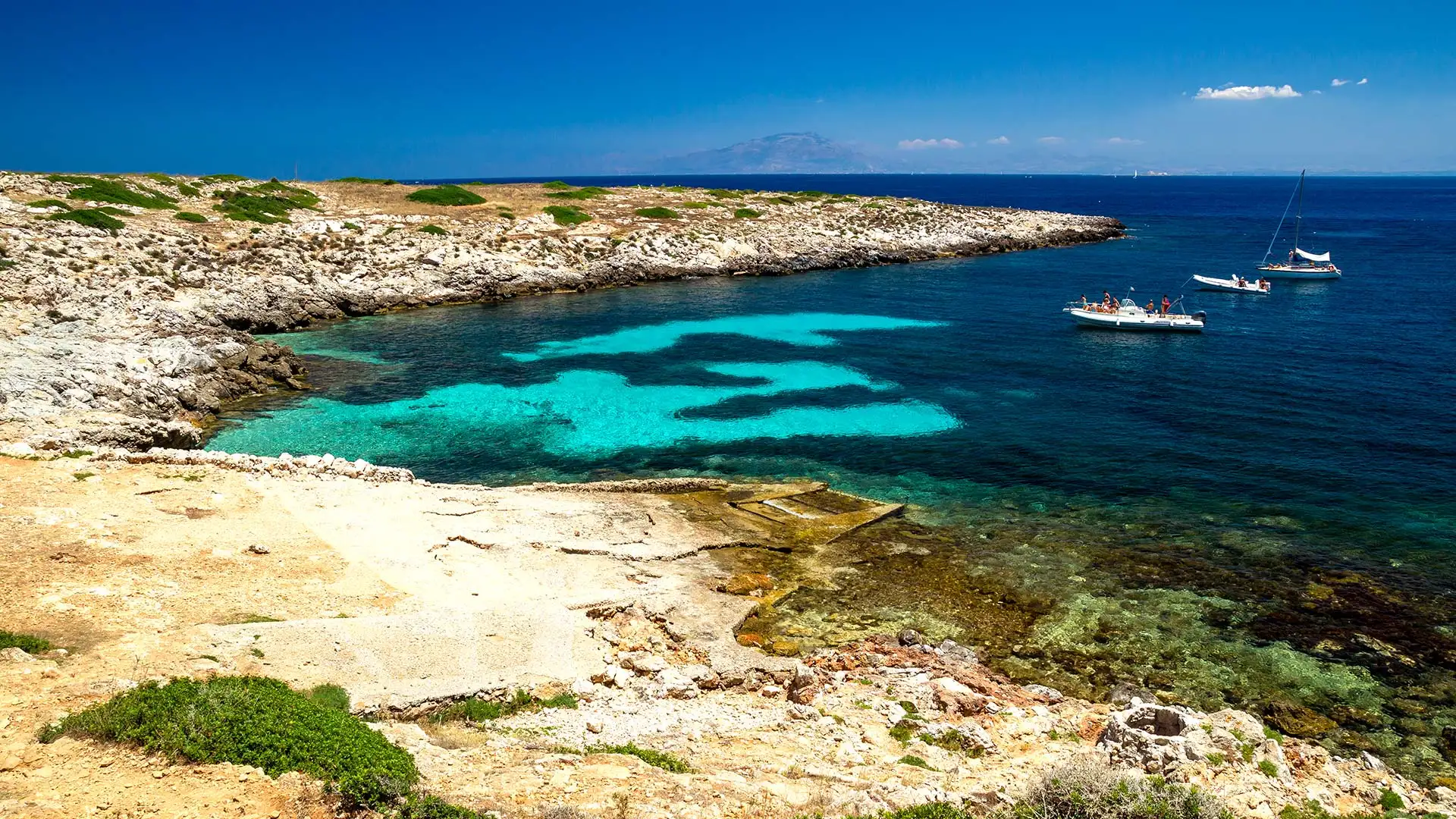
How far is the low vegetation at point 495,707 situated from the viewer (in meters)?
13.5

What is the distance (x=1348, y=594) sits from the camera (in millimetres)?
20516

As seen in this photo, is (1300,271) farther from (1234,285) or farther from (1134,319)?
(1134,319)

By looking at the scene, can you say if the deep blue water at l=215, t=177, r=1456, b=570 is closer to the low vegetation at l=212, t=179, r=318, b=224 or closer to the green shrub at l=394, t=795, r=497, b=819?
the low vegetation at l=212, t=179, r=318, b=224

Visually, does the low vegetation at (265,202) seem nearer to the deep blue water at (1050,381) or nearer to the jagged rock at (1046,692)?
the deep blue water at (1050,381)

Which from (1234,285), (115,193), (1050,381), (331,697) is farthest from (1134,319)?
(115,193)

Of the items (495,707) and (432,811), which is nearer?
(432,811)

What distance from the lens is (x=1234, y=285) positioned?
71.3 metres

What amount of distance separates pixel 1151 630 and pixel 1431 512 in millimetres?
13371

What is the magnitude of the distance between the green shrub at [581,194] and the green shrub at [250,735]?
8879cm

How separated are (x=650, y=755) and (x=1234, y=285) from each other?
76.4 meters

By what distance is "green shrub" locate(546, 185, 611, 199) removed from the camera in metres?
95.5

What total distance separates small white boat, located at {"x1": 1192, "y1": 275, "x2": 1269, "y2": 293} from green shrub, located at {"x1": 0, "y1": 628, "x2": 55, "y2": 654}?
264 feet

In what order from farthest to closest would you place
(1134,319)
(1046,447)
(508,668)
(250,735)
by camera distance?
(1134,319) → (1046,447) → (508,668) → (250,735)

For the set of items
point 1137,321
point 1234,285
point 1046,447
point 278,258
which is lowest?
point 1046,447
